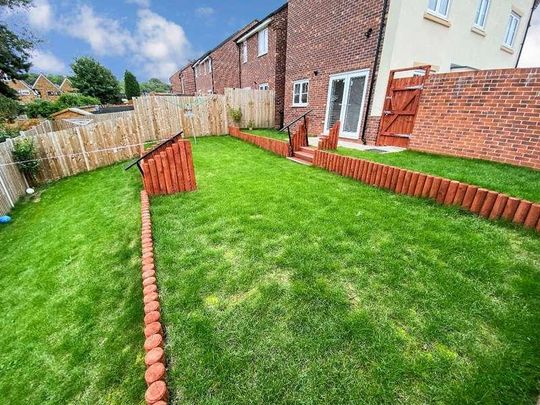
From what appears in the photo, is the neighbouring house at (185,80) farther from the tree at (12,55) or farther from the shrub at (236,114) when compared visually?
the shrub at (236,114)

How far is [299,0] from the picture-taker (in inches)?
422

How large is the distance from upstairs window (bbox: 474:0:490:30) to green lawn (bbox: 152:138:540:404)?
968 cm

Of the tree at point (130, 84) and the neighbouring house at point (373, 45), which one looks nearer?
the neighbouring house at point (373, 45)

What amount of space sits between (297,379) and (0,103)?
72.5ft

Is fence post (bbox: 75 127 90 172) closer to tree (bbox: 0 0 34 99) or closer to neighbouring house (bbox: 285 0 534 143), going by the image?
neighbouring house (bbox: 285 0 534 143)

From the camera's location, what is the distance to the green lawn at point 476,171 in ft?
13.2

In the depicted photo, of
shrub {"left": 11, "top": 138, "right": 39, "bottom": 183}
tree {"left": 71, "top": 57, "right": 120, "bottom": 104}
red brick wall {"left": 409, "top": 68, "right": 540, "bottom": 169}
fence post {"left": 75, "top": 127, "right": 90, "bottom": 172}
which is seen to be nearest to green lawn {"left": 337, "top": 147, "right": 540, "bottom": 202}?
red brick wall {"left": 409, "top": 68, "right": 540, "bottom": 169}

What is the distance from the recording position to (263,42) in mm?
14953

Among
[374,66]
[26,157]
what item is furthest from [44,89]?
[374,66]

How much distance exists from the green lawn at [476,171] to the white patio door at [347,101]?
9.27ft

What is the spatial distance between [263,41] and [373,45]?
30.8 feet

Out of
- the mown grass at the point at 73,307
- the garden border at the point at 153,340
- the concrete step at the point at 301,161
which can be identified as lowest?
the mown grass at the point at 73,307

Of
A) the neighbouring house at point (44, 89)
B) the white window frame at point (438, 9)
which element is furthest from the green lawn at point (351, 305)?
the neighbouring house at point (44, 89)

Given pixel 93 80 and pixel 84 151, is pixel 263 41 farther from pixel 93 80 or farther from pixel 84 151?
pixel 93 80
